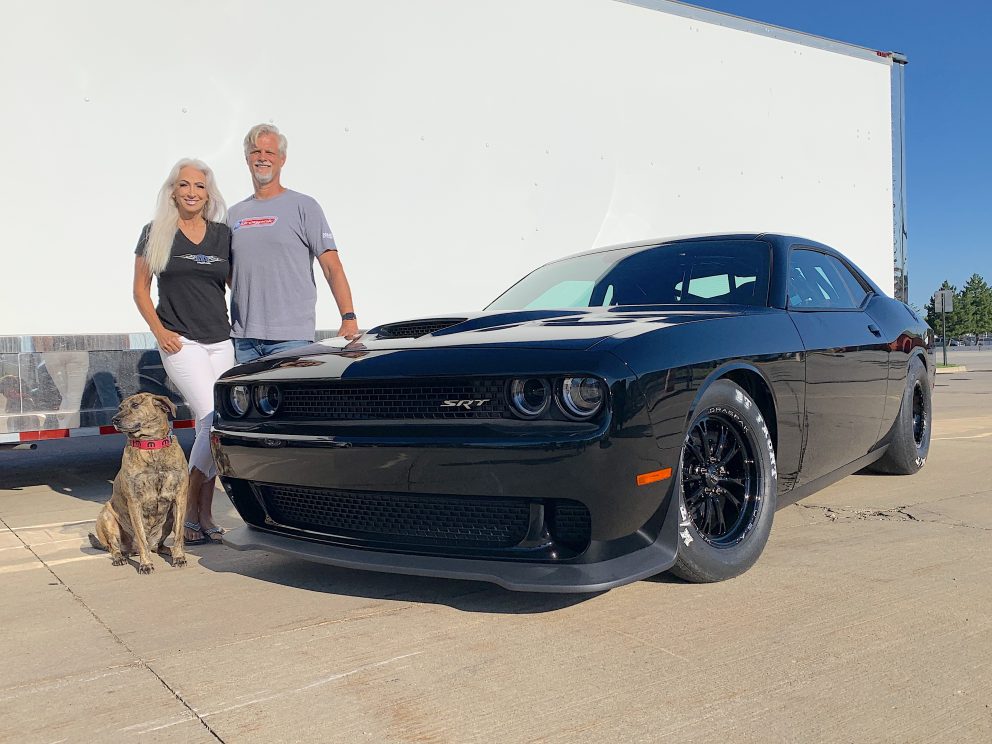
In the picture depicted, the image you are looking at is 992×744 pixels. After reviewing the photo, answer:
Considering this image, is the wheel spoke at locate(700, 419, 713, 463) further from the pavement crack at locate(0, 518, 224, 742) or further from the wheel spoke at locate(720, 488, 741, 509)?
the pavement crack at locate(0, 518, 224, 742)

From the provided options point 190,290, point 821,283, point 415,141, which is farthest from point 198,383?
point 821,283

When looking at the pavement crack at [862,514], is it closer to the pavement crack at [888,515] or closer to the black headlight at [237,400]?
the pavement crack at [888,515]

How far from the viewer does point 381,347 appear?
3.05 m

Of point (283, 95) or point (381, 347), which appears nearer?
point (381, 347)

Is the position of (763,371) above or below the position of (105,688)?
above

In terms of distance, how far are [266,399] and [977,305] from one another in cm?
7450

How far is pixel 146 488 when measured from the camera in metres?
3.58

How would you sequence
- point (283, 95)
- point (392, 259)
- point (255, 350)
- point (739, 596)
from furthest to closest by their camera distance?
point (392, 259) → point (283, 95) → point (255, 350) → point (739, 596)

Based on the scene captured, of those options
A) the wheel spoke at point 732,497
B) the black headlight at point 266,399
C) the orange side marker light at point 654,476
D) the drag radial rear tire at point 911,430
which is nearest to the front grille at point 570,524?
the orange side marker light at point 654,476

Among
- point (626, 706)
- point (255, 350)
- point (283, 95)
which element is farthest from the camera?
point (283, 95)

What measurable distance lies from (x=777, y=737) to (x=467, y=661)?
82 centimetres

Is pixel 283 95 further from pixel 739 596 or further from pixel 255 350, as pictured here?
pixel 739 596

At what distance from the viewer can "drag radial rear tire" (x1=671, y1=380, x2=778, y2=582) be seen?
2893 millimetres

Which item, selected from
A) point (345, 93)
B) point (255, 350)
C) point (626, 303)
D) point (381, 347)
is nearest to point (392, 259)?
point (345, 93)
